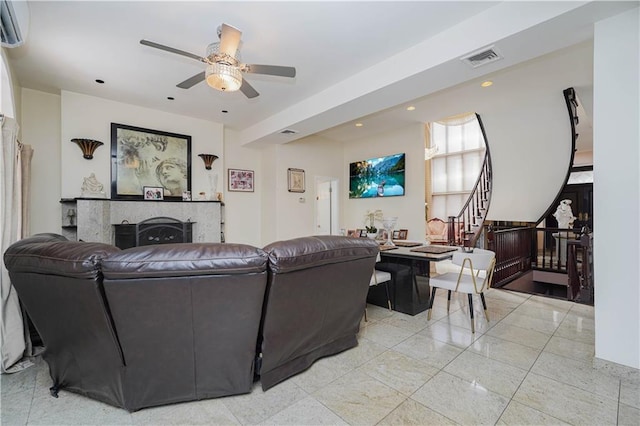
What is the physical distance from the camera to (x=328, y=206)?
24.5 feet

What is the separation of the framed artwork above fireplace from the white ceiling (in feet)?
2.26

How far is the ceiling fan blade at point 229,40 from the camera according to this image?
2.21 metres

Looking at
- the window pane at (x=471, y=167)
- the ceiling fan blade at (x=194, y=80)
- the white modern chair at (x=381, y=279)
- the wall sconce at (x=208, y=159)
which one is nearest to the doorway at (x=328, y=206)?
the wall sconce at (x=208, y=159)

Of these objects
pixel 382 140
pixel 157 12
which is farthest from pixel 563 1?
pixel 382 140

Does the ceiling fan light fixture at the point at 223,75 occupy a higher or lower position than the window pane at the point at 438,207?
higher

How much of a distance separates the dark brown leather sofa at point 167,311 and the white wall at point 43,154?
310cm

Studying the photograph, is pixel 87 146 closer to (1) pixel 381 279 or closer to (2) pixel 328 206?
(1) pixel 381 279

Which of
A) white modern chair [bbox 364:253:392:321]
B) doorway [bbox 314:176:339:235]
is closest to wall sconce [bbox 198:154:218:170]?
doorway [bbox 314:176:339:235]

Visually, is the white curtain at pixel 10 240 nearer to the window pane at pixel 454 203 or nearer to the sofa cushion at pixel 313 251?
the sofa cushion at pixel 313 251

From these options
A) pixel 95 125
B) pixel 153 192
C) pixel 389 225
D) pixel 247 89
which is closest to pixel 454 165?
pixel 389 225

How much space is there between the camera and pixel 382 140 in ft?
21.7

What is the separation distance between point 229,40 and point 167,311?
2100 millimetres

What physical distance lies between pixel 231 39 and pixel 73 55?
2.21 m

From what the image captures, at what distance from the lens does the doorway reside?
24.1 feet
